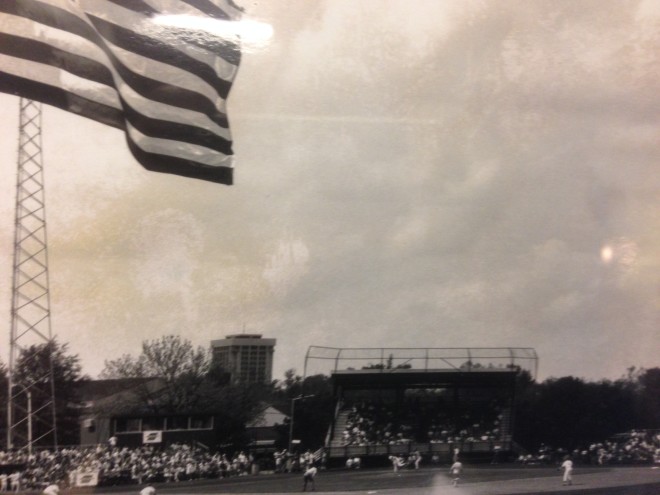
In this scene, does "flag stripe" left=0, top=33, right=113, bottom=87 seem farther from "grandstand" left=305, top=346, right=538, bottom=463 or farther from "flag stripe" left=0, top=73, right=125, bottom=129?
"grandstand" left=305, top=346, right=538, bottom=463

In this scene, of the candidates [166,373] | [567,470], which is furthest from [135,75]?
[567,470]

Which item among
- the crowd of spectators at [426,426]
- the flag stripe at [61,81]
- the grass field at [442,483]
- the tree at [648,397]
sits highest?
the flag stripe at [61,81]

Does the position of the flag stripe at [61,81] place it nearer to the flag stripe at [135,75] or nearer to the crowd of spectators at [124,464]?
the flag stripe at [135,75]

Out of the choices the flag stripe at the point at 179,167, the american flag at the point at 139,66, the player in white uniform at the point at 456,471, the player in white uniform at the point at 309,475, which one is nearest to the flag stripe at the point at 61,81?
the american flag at the point at 139,66

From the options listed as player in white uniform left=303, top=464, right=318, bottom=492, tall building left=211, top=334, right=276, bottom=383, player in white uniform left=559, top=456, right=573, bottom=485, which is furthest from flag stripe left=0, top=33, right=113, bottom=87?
player in white uniform left=559, top=456, right=573, bottom=485

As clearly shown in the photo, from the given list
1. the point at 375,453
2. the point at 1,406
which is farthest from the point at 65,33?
the point at 375,453

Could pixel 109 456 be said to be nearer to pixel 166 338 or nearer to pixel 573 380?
pixel 166 338

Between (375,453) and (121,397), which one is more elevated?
(121,397)

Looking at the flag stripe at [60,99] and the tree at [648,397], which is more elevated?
the flag stripe at [60,99]
